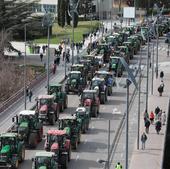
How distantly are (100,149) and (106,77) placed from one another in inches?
784

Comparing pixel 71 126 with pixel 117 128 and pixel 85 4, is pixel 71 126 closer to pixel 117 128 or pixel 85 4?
pixel 117 128

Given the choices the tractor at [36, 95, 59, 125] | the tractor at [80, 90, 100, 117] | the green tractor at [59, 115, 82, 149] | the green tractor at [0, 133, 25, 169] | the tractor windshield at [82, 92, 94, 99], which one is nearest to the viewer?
the green tractor at [0, 133, 25, 169]

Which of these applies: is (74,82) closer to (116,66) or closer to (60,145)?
(116,66)

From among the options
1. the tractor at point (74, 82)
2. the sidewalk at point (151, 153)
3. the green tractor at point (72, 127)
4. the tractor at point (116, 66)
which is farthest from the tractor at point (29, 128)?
the tractor at point (116, 66)

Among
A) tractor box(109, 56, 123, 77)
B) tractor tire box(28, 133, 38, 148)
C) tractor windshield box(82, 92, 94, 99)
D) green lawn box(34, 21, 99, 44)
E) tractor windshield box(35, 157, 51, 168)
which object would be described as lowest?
Result: green lawn box(34, 21, 99, 44)

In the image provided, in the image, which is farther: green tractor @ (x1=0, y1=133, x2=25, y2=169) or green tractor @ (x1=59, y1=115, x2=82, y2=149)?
green tractor @ (x1=59, y1=115, x2=82, y2=149)

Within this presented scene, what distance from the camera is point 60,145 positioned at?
1615 inches

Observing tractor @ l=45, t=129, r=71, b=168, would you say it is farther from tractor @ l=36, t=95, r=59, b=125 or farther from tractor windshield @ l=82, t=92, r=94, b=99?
tractor windshield @ l=82, t=92, r=94, b=99

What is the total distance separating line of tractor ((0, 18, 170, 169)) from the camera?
39938mm

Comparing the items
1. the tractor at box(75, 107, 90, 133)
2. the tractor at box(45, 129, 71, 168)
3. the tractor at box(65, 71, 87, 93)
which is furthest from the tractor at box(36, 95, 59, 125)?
the tractor at box(65, 71, 87, 93)

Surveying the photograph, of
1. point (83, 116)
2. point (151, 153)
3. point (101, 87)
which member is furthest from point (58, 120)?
point (101, 87)

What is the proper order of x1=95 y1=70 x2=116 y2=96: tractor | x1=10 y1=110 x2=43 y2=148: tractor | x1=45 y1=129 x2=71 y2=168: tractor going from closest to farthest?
x1=45 y1=129 x2=71 y2=168: tractor < x1=10 y1=110 x2=43 y2=148: tractor < x1=95 y1=70 x2=116 y2=96: tractor

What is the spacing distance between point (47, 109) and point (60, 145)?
10766 millimetres

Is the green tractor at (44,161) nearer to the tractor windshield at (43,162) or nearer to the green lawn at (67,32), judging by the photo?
the tractor windshield at (43,162)
